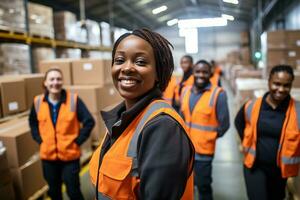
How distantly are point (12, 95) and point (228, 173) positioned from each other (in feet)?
10.9

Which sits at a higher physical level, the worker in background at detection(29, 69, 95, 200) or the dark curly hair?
the dark curly hair

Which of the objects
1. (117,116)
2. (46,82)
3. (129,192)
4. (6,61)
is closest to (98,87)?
(6,61)

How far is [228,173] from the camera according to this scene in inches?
179

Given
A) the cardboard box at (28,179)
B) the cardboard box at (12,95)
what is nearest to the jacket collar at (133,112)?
the cardboard box at (28,179)

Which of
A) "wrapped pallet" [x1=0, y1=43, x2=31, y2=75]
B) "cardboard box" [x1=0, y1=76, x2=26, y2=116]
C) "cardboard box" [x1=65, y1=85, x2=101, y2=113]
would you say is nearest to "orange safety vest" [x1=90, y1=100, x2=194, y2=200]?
"cardboard box" [x1=0, y1=76, x2=26, y2=116]

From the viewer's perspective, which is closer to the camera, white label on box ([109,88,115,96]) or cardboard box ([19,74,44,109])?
cardboard box ([19,74,44,109])

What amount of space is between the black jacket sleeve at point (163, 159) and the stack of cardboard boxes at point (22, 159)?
2653mm

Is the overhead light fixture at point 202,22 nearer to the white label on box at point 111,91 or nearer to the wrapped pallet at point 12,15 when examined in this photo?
the white label on box at point 111,91

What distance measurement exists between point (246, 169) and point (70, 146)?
1690 mm

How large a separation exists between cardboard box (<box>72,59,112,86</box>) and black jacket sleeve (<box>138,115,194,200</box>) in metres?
4.29

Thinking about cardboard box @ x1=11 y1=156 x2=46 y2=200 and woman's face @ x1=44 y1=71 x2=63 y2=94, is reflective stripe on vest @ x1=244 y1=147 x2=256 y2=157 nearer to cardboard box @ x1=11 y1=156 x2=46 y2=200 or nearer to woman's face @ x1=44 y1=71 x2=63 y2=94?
woman's face @ x1=44 y1=71 x2=63 y2=94

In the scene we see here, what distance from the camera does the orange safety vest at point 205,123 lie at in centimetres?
309

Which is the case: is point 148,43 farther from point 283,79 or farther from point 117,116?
point 283,79

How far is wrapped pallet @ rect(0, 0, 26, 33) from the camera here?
462 centimetres
